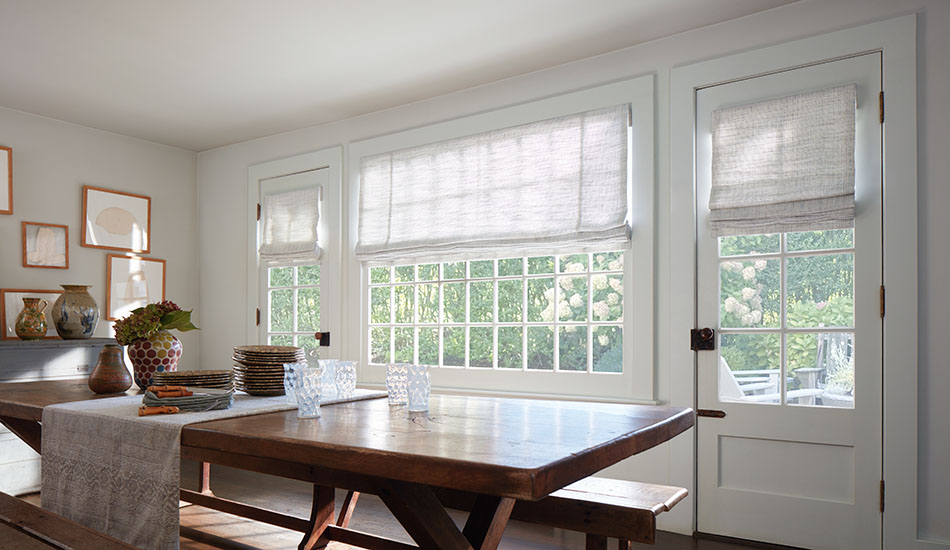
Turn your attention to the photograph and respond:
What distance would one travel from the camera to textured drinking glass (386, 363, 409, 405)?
2.12 metres

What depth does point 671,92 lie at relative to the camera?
3496 mm

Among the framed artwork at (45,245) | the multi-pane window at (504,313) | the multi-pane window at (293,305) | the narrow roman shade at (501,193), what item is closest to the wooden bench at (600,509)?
the multi-pane window at (504,313)

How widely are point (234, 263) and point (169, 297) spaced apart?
0.63m

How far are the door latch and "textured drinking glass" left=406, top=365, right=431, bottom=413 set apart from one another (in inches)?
73.6

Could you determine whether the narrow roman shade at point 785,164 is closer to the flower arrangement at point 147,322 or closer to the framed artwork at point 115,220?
the flower arrangement at point 147,322

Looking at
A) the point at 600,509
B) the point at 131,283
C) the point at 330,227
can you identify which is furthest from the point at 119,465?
the point at 131,283

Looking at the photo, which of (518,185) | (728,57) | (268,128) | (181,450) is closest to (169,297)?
(268,128)

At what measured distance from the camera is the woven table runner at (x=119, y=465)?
69.6 inches

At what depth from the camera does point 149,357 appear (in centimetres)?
272

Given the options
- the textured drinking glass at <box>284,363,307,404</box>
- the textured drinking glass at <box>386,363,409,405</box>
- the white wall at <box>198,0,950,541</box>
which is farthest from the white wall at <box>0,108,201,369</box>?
the textured drinking glass at <box>386,363,409,405</box>

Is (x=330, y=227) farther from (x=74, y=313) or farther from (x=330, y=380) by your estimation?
(x=330, y=380)

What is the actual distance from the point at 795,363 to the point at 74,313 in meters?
4.52

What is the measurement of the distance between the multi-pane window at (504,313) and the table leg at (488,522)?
204 cm

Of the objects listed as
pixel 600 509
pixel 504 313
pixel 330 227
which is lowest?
pixel 600 509
